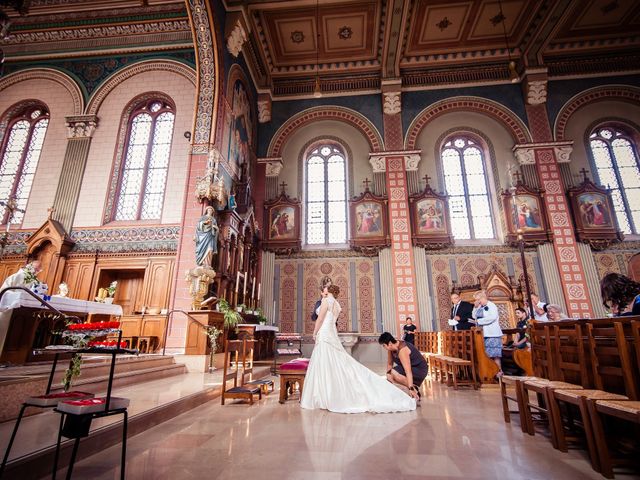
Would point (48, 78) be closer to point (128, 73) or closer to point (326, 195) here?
point (128, 73)

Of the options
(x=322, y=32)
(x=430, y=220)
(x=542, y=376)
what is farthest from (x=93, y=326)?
(x=322, y=32)

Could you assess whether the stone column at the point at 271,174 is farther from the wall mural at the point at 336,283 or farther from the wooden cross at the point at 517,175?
the wooden cross at the point at 517,175

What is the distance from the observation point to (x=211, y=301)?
25.0ft

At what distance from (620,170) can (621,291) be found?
39.5 ft

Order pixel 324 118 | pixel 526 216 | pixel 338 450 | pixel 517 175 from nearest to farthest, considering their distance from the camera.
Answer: pixel 338 450, pixel 526 216, pixel 517 175, pixel 324 118

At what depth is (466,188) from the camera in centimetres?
1241

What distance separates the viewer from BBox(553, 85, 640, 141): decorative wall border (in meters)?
12.2

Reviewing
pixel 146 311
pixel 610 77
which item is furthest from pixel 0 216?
pixel 610 77

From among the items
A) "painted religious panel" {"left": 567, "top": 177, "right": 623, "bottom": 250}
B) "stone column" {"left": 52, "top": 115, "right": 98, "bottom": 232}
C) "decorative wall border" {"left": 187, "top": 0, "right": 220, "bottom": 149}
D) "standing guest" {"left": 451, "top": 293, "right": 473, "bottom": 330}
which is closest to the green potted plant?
"decorative wall border" {"left": 187, "top": 0, "right": 220, "bottom": 149}

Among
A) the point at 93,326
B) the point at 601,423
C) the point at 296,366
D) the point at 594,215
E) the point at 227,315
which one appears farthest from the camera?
the point at 594,215

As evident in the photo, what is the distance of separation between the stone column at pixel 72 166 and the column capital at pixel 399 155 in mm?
9414

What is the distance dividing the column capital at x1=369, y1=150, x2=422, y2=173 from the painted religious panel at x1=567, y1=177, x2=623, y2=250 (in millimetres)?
5055

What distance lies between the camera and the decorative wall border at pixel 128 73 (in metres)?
11.1

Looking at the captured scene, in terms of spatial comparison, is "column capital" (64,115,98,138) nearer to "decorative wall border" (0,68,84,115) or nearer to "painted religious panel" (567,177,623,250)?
"decorative wall border" (0,68,84,115)
